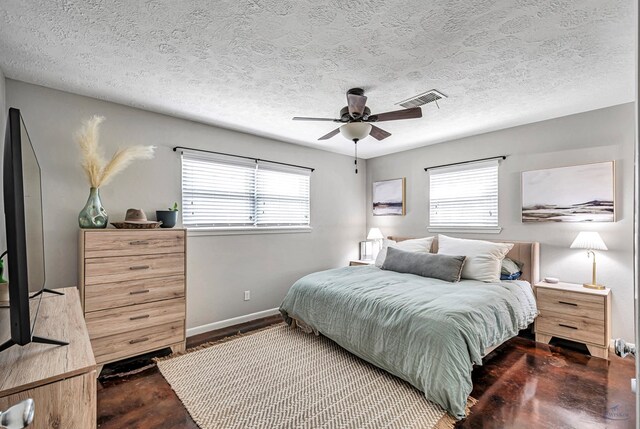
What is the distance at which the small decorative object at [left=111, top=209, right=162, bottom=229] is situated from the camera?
8.58ft

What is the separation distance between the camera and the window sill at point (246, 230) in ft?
11.1

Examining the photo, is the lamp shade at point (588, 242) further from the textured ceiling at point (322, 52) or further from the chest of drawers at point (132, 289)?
the chest of drawers at point (132, 289)

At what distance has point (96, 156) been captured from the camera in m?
2.56

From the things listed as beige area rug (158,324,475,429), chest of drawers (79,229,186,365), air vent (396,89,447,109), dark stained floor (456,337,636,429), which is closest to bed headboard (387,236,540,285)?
dark stained floor (456,337,636,429)

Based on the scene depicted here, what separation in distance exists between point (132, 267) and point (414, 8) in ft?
9.32

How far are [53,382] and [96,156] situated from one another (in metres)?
2.26

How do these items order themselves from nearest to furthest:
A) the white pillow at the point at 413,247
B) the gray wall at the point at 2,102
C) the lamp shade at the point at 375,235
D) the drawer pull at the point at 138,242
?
the gray wall at the point at 2,102
the drawer pull at the point at 138,242
the white pillow at the point at 413,247
the lamp shade at the point at 375,235

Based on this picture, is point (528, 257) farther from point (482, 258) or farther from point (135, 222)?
point (135, 222)

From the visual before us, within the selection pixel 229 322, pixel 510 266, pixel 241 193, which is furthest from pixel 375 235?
pixel 229 322

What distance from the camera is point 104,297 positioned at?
246 cm

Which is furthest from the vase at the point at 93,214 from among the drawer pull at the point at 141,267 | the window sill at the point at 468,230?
the window sill at the point at 468,230

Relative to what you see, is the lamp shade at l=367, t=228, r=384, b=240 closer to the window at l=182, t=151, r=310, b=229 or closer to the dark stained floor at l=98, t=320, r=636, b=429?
the window at l=182, t=151, r=310, b=229

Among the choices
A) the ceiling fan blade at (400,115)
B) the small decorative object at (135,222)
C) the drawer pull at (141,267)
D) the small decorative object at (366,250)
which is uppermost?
the ceiling fan blade at (400,115)

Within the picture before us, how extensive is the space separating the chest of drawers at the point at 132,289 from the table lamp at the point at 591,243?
12.8 feet
